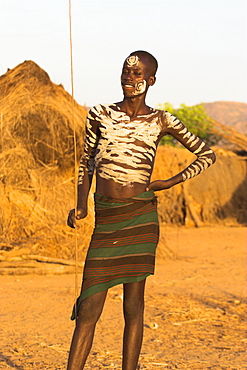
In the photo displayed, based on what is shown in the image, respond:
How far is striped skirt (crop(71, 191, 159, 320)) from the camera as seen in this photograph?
3180 mm

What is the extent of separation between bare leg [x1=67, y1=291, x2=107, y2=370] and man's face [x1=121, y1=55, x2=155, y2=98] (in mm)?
1073

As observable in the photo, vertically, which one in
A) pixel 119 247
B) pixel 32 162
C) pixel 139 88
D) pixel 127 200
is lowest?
pixel 119 247

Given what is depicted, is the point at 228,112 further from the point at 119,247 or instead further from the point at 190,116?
the point at 119,247

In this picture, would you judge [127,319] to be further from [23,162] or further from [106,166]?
[23,162]

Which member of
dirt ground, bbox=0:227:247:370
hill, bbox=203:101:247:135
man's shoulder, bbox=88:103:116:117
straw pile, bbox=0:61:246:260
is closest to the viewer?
man's shoulder, bbox=88:103:116:117

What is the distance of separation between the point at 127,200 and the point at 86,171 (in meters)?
0.33

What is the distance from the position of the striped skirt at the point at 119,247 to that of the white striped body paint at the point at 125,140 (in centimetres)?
14

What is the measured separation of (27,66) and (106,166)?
5.62 metres

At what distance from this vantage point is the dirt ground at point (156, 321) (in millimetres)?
4457

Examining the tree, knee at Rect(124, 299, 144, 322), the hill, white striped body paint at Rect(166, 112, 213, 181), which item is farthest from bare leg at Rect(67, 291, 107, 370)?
the hill

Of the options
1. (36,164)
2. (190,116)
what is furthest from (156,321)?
(190,116)

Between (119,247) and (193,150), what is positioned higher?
(193,150)

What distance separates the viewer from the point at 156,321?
5.66m

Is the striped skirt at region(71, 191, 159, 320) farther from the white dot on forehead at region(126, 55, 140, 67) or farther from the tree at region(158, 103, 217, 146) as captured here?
the tree at region(158, 103, 217, 146)
